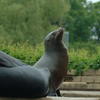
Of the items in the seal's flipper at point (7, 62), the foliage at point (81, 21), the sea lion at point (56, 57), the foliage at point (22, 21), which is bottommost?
the foliage at point (81, 21)

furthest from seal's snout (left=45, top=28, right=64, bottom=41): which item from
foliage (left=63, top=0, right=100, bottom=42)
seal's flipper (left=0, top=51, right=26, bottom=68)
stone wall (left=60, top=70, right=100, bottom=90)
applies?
foliage (left=63, top=0, right=100, bottom=42)

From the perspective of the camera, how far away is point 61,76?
4199 mm

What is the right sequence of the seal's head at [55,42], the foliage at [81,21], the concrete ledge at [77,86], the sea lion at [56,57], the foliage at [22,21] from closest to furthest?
the sea lion at [56,57] < the seal's head at [55,42] < the concrete ledge at [77,86] < the foliage at [22,21] < the foliage at [81,21]

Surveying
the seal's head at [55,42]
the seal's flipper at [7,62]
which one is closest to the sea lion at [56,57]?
the seal's head at [55,42]

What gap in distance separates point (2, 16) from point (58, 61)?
19933mm

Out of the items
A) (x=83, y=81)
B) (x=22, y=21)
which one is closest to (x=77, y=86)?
(x=83, y=81)

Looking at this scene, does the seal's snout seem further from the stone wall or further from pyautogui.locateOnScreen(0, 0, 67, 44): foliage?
pyautogui.locateOnScreen(0, 0, 67, 44): foliage

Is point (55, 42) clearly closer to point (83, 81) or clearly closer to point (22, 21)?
point (83, 81)

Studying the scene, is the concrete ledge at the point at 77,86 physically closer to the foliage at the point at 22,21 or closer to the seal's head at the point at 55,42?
the seal's head at the point at 55,42

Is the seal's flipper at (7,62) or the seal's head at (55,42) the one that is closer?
the seal's flipper at (7,62)

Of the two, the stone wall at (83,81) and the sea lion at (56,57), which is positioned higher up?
the sea lion at (56,57)

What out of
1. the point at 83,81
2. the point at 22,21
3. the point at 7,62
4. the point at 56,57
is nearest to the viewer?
the point at 7,62

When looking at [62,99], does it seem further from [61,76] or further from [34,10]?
[34,10]

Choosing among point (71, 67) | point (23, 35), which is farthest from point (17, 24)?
point (71, 67)
